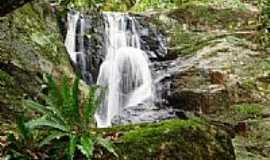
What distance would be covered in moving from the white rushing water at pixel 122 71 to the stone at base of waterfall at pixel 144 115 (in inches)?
11.2

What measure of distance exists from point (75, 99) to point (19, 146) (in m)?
0.67

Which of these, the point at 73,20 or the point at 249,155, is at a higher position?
the point at 73,20

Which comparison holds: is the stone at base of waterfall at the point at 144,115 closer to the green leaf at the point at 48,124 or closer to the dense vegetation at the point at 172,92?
the dense vegetation at the point at 172,92

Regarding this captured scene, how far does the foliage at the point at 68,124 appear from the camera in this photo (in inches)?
167

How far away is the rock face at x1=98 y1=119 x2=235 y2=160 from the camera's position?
4527mm

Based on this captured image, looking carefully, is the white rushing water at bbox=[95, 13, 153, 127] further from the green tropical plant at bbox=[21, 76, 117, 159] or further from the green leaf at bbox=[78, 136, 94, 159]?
the green leaf at bbox=[78, 136, 94, 159]

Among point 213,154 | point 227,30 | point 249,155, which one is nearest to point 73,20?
point 227,30

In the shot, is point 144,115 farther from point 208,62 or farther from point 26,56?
point 26,56

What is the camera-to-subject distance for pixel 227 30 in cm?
Answer: 1538

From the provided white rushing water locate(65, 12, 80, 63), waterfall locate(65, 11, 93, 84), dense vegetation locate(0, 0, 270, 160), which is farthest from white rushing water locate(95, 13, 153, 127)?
dense vegetation locate(0, 0, 270, 160)

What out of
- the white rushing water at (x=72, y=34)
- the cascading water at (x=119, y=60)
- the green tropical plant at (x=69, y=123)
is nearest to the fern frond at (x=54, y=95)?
the green tropical plant at (x=69, y=123)

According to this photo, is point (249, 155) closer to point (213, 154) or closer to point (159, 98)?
point (213, 154)

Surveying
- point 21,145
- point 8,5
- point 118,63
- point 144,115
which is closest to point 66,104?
point 21,145

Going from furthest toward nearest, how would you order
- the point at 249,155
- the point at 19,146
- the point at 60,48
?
the point at 60,48, the point at 249,155, the point at 19,146
